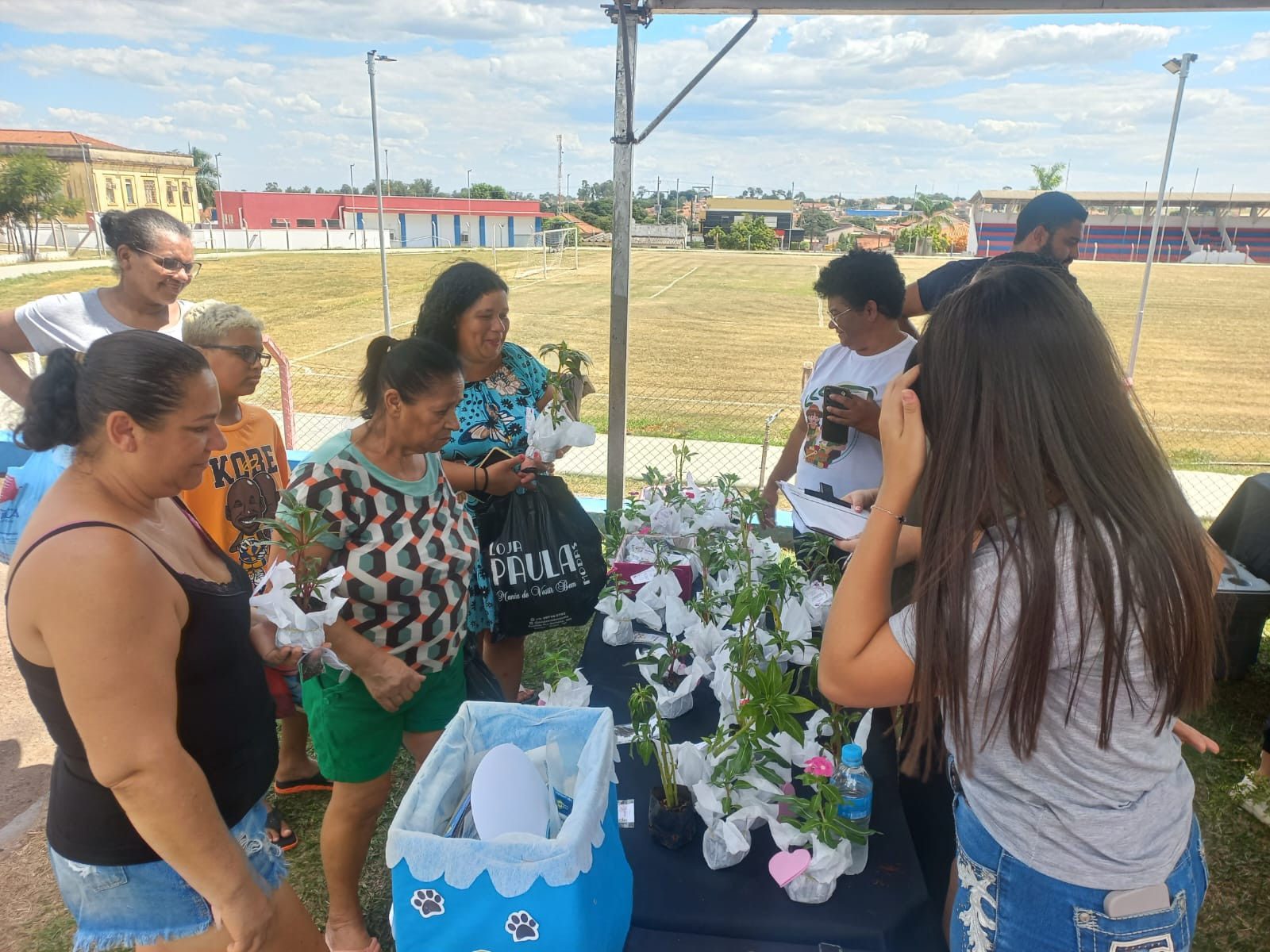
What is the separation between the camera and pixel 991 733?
984 mm

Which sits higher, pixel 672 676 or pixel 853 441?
pixel 853 441

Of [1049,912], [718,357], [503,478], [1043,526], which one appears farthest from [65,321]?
[718,357]

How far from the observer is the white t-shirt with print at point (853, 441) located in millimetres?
2621

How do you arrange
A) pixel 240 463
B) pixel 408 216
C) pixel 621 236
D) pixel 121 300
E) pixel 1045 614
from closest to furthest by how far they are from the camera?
1. pixel 1045 614
2. pixel 240 463
3. pixel 121 300
4. pixel 621 236
5. pixel 408 216

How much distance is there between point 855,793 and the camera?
1.49m

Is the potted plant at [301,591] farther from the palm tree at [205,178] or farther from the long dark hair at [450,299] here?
the palm tree at [205,178]

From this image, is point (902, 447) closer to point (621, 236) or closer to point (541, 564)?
point (541, 564)

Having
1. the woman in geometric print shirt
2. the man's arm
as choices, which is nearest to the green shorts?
the woman in geometric print shirt

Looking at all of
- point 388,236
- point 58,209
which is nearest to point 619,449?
point 58,209

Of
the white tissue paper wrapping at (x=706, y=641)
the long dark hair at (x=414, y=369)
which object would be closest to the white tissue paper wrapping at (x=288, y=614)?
the long dark hair at (x=414, y=369)

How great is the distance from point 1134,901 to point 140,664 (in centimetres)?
134

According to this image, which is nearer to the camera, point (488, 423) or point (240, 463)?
point (240, 463)

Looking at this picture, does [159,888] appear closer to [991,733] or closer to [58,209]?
[991,733]

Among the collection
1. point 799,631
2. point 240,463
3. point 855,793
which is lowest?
point 855,793
